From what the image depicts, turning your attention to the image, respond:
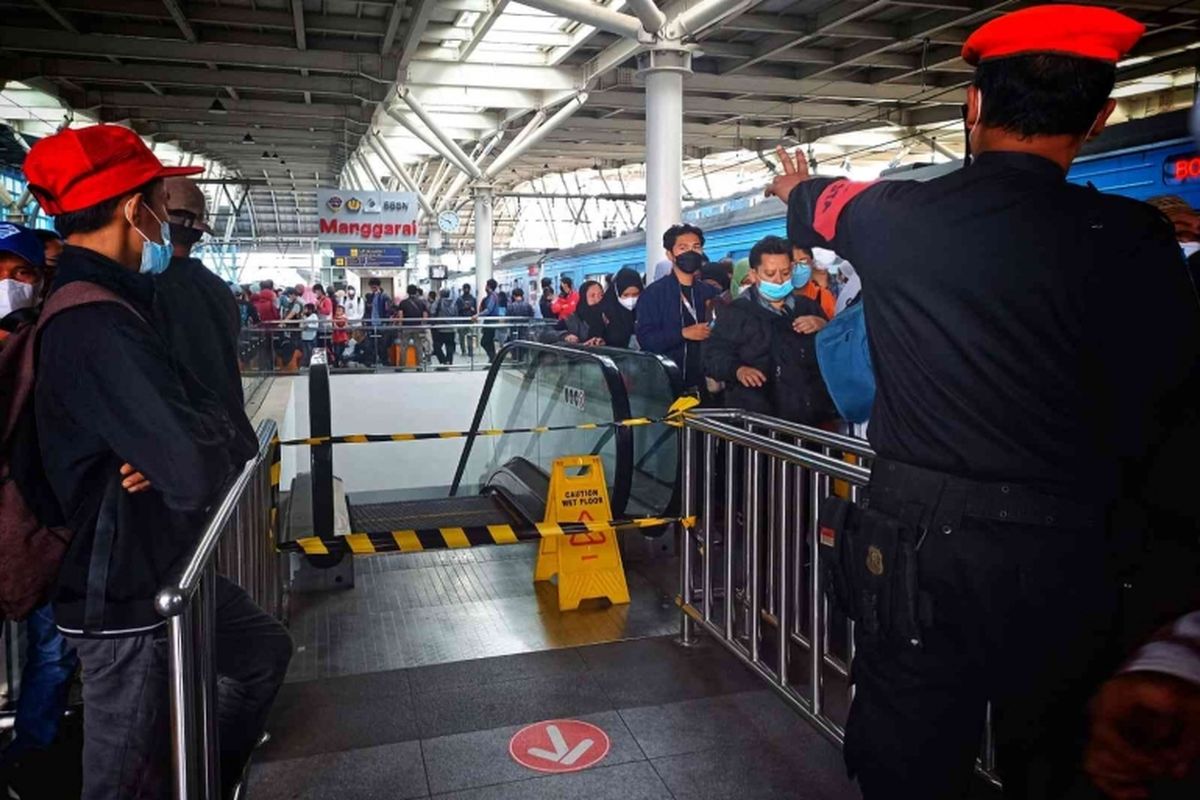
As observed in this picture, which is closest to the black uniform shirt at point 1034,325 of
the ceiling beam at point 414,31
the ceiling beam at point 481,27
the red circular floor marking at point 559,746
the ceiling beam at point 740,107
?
the red circular floor marking at point 559,746

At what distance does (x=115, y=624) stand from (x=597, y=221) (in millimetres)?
40137

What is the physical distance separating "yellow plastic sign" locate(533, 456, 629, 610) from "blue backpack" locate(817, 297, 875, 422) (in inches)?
→ 94.2

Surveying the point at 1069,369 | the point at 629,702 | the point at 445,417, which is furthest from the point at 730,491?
the point at 445,417

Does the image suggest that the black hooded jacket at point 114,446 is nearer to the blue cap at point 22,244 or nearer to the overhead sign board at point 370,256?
the blue cap at point 22,244

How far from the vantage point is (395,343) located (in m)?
14.6

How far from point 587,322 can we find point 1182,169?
5.32m

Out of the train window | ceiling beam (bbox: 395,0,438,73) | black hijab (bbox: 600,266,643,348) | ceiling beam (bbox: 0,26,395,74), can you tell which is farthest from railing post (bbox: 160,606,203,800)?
ceiling beam (bbox: 0,26,395,74)

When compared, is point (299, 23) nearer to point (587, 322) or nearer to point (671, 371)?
point (587, 322)

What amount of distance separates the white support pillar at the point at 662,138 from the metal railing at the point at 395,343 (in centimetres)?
325

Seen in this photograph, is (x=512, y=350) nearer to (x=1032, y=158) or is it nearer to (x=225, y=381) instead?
(x=225, y=381)

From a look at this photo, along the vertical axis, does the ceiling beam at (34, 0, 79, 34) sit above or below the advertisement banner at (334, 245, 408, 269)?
above

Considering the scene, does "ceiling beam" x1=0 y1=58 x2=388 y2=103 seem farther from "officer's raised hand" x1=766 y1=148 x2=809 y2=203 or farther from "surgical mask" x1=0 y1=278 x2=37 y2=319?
"officer's raised hand" x1=766 y1=148 x2=809 y2=203

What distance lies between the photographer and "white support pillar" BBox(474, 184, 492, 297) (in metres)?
24.0

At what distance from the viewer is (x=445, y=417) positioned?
14.2m
